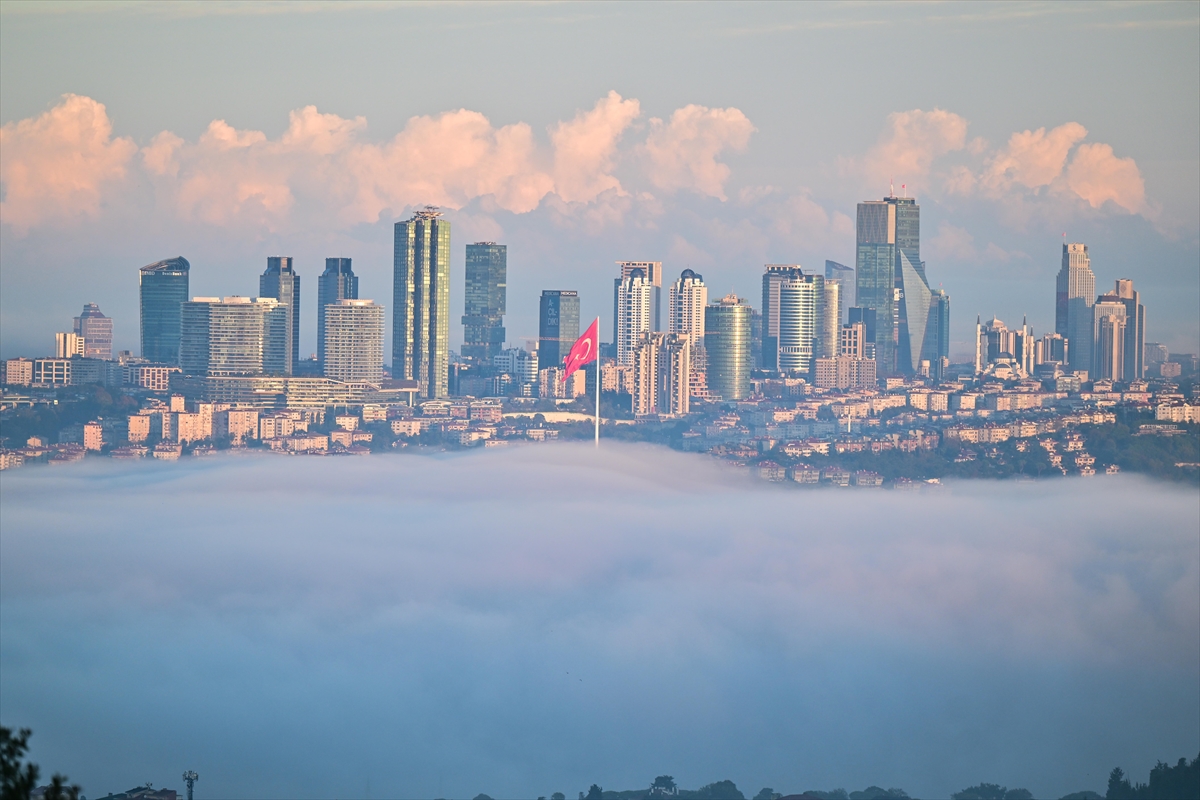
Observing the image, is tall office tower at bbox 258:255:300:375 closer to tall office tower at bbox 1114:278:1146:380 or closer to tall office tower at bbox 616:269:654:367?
tall office tower at bbox 616:269:654:367

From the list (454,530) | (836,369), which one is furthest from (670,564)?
(836,369)

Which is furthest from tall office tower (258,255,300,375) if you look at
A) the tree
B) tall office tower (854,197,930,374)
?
the tree

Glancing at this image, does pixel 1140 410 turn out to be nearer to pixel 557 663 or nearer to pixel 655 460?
pixel 655 460

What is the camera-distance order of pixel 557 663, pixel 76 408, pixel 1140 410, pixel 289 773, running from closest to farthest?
pixel 289 773 → pixel 557 663 → pixel 1140 410 → pixel 76 408

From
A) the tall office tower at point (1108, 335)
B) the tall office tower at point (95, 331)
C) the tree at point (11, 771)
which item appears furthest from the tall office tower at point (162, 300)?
the tree at point (11, 771)

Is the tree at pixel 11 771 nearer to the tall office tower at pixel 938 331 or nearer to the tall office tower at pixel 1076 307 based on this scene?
the tall office tower at pixel 1076 307

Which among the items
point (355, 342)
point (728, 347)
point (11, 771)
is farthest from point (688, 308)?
point (11, 771)
